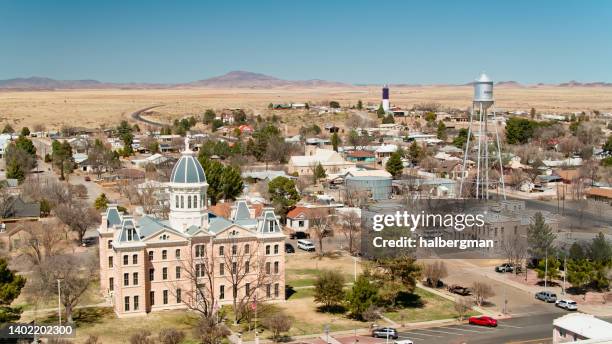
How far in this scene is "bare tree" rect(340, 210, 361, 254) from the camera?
247 ft

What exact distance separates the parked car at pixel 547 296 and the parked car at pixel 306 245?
24.8 m

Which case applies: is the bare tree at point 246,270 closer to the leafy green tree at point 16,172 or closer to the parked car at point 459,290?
the parked car at point 459,290

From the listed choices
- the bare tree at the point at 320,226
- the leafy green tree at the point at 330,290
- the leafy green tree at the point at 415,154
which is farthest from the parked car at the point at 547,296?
the leafy green tree at the point at 415,154

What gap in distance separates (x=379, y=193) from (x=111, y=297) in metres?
54.9

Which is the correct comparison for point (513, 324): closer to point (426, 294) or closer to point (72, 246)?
point (426, 294)

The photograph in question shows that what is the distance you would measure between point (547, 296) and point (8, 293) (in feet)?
131

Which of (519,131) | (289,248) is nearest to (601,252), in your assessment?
(289,248)

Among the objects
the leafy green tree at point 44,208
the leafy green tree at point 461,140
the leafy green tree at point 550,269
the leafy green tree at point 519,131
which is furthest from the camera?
the leafy green tree at point 519,131

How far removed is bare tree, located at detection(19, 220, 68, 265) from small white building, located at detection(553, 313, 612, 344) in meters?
41.9

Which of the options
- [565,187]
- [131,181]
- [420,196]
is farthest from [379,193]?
[131,181]

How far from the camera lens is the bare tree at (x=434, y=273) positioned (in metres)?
62.9

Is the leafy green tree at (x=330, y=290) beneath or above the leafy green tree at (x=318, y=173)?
beneath

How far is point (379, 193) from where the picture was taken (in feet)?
346

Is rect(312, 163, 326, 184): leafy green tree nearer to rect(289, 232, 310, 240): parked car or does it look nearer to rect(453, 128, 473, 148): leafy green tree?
rect(289, 232, 310, 240): parked car
